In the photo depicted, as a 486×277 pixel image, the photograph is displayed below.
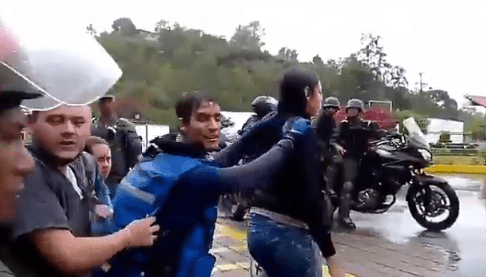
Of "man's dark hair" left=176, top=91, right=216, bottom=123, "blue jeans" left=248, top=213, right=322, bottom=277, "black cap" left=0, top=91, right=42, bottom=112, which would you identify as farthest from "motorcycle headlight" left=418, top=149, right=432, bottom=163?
"black cap" left=0, top=91, right=42, bottom=112

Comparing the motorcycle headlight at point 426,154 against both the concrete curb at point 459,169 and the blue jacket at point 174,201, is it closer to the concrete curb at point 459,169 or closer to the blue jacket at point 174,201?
the blue jacket at point 174,201

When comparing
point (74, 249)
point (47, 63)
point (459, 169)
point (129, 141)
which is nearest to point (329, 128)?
point (129, 141)

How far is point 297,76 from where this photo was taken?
2945 mm

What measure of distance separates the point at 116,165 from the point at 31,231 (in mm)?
4474

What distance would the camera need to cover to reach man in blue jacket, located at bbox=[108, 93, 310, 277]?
6.94 feet

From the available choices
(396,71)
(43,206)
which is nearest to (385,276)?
(43,206)

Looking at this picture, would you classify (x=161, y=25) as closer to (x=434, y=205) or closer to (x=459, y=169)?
(x=434, y=205)

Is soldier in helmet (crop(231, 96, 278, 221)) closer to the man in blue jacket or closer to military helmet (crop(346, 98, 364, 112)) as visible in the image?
the man in blue jacket

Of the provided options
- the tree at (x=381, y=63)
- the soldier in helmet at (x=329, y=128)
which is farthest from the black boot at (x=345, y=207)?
the tree at (x=381, y=63)

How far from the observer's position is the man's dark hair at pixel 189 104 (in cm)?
235

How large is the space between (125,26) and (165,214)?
1858 millimetres

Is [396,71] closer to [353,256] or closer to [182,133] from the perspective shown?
[353,256]

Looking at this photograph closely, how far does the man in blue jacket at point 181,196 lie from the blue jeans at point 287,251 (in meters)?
0.79

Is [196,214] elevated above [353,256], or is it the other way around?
[196,214]
